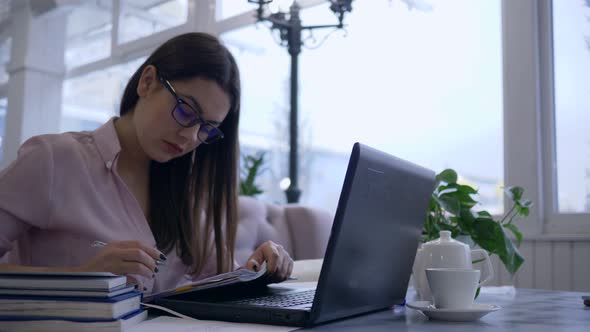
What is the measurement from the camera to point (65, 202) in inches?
50.3

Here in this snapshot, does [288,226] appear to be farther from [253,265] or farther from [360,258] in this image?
[360,258]

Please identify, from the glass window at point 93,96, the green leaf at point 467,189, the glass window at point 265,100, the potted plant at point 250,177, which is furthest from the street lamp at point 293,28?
the green leaf at point 467,189

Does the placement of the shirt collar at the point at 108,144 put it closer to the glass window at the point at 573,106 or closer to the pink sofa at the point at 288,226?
the pink sofa at the point at 288,226

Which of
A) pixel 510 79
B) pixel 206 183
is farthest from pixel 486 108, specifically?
pixel 206 183

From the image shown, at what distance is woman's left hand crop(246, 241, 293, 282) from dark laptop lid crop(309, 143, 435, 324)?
27cm

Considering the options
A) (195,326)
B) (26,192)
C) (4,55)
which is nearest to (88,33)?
(4,55)

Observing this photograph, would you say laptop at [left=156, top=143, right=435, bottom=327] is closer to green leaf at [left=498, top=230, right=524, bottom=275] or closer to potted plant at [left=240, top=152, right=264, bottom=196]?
green leaf at [left=498, top=230, right=524, bottom=275]

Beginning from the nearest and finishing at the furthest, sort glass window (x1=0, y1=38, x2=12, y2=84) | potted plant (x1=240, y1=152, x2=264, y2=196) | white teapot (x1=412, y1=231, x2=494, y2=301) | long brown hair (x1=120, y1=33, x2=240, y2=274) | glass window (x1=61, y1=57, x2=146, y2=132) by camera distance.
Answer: white teapot (x1=412, y1=231, x2=494, y2=301) → long brown hair (x1=120, y1=33, x2=240, y2=274) → potted plant (x1=240, y1=152, x2=264, y2=196) → glass window (x1=0, y1=38, x2=12, y2=84) → glass window (x1=61, y1=57, x2=146, y2=132)

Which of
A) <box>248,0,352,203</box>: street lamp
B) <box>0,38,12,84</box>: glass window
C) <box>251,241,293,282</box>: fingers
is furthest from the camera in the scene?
<box>0,38,12,84</box>: glass window

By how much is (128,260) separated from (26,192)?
375 millimetres

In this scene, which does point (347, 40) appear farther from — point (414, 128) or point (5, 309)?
point (5, 309)

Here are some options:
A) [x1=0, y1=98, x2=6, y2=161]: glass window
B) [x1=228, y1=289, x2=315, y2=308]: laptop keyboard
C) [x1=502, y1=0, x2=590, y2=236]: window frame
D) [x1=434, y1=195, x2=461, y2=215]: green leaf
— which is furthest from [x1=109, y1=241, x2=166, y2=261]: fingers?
[x1=0, y1=98, x2=6, y2=161]: glass window

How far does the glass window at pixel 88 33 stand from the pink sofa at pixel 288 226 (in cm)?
221

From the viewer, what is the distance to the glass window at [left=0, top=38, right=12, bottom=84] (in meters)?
3.52
